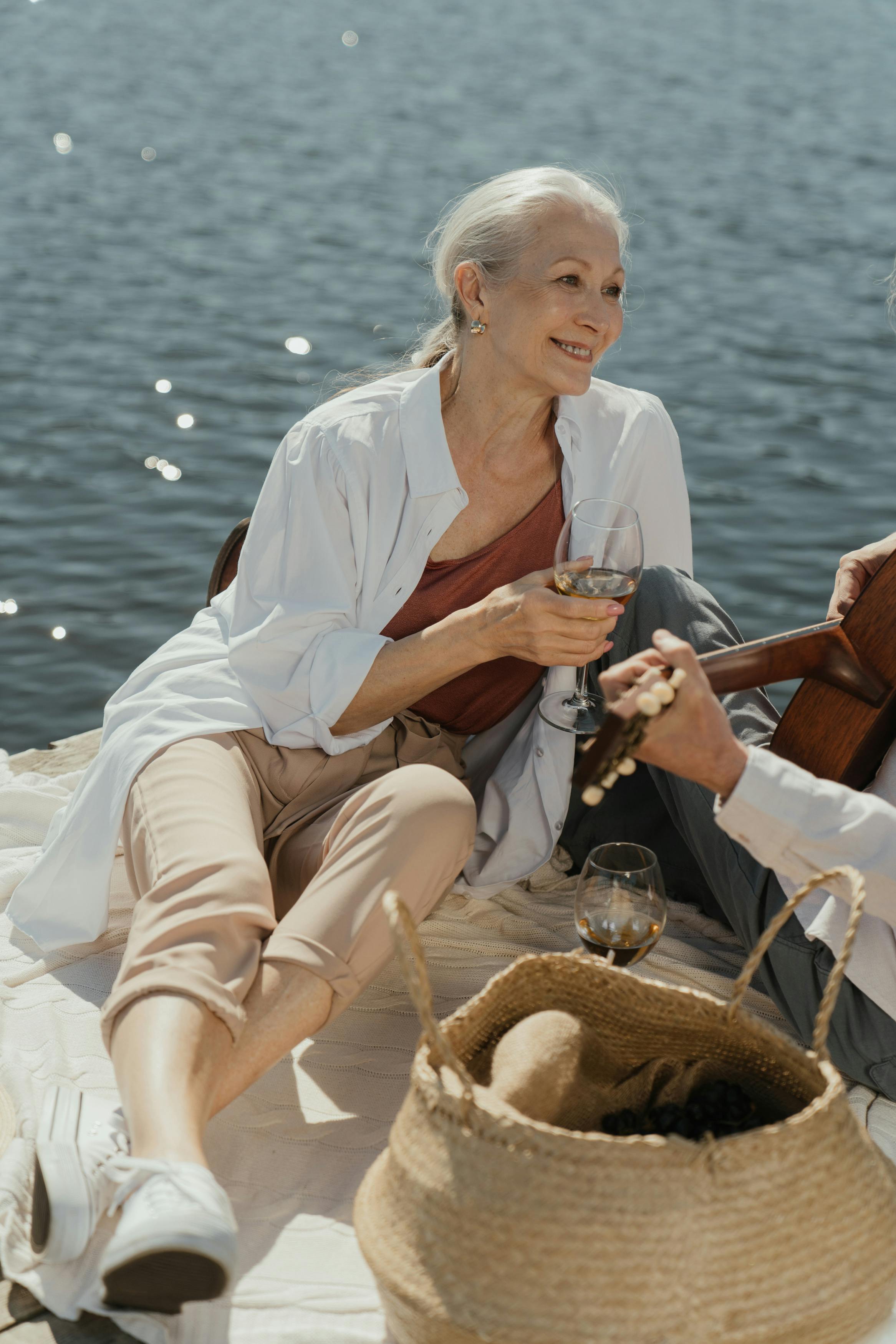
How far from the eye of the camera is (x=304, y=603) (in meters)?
2.81

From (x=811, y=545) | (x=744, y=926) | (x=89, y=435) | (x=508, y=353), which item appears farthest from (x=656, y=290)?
(x=744, y=926)

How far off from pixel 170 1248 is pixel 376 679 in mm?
1284

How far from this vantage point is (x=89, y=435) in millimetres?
7418

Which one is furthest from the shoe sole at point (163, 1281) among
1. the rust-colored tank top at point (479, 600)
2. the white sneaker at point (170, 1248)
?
the rust-colored tank top at point (479, 600)

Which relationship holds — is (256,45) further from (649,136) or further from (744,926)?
(744,926)

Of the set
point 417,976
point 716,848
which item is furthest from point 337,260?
point 417,976

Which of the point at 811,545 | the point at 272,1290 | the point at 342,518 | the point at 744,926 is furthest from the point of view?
the point at 811,545

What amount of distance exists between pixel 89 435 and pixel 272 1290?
6.07 m

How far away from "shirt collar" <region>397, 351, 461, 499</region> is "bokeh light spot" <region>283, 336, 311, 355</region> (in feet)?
20.4

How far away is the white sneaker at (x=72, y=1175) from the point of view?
1.89 m

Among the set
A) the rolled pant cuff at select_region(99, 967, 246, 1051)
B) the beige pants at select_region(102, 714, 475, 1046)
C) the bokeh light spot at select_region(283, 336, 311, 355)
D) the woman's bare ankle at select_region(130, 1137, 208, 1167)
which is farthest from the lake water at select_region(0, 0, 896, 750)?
the woman's bare ankle at select_region(130, 1137, 208, 1167)

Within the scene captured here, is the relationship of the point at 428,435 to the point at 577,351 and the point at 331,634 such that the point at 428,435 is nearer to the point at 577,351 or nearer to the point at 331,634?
the point at 577,351

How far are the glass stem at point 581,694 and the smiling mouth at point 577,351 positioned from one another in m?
0.62

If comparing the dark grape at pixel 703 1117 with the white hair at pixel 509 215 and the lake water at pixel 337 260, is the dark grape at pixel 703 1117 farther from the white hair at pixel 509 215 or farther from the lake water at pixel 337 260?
the lake water at pixel 337 260
